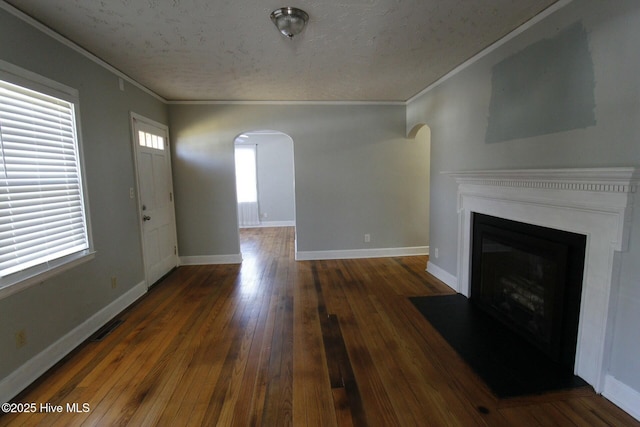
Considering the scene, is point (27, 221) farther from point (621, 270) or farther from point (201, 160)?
point (621, 270)

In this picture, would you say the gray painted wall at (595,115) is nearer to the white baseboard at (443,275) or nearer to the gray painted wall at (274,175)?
the white baseboard at (443,275)

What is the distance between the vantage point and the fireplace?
1.96 m

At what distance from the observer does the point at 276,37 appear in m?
2.41

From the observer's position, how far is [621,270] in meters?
1.65

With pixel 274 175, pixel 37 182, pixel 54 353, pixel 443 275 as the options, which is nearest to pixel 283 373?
pixel 54 353

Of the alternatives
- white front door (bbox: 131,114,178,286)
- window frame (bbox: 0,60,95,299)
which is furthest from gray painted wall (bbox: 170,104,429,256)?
window frame (bbox: 0,60,95,299)

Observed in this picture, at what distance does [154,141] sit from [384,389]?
3.99 m

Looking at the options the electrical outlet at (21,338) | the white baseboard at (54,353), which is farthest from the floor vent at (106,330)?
the electrical outlet at (21,338)

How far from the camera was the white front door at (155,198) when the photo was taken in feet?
11.6

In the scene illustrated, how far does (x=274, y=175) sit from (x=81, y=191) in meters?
5.74

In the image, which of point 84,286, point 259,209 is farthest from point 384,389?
point 259,209

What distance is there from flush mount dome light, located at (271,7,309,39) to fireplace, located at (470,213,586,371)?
2.36 m

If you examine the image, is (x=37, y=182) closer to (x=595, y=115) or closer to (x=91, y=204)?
(x=91, y=204)

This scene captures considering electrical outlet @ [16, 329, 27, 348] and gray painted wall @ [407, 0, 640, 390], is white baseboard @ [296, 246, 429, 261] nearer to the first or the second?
gray painted wall @ [407, 0, 640, 390]
